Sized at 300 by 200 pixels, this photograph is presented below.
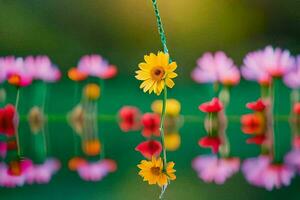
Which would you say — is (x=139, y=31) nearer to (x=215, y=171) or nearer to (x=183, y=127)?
(x=183, y=127)

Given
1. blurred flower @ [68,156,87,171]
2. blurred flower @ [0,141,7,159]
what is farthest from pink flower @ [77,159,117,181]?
blurred flower @ [0,141,7,159]

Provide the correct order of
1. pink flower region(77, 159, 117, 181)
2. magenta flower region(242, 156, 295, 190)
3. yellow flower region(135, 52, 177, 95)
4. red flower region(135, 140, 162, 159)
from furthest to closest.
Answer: yellow flower region(135, 52, 177, 95)
red flower region(135, 140, 162, 159)
pink flower region(77, 159, 117, 181)
magenta flower region(242, 156, 295, 190)

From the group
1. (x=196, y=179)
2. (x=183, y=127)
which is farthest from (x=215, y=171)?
(x=183, y=127)

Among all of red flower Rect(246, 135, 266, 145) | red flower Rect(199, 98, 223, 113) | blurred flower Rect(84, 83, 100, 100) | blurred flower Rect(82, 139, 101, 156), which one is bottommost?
blurred flower Rect(82, 139, 101, 156)

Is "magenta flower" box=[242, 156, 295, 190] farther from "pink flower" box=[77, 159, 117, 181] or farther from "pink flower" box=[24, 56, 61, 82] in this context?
"pink flower" box=[24, 56, 61, 82]

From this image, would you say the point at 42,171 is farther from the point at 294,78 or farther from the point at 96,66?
the point at 294,78

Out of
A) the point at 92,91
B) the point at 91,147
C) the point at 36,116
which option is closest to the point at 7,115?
the point at 36,116
